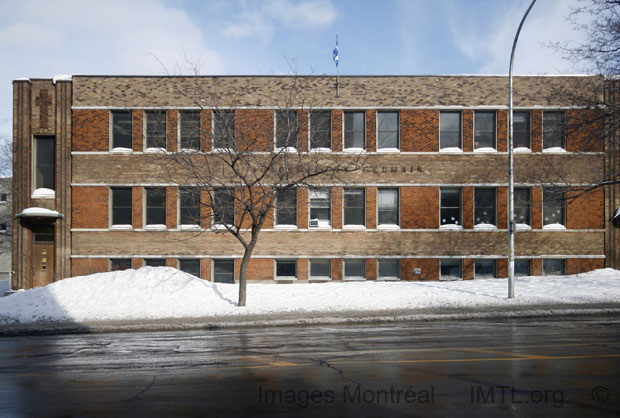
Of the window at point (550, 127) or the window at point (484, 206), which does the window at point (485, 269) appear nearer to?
the window at point (484, 206)

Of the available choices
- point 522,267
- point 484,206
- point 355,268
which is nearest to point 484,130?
point 484,206

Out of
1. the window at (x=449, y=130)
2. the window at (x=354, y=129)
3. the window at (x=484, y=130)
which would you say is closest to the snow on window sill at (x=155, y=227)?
the window at (x=354, y=129)

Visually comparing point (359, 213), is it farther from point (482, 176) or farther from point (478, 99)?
point (478, 99)

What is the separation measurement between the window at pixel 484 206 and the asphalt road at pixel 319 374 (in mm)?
11641

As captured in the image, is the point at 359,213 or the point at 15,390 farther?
the point at 359,213

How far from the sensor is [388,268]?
74.6ft

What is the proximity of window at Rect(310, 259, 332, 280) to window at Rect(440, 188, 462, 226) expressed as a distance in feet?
19.9

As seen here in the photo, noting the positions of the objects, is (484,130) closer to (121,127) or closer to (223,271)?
(223,271)

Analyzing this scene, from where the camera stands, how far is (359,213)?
2294 centimetres

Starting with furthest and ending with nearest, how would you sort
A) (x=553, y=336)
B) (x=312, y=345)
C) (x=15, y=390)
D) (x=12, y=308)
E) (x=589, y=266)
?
(x=589, y=266), (x=12, y=308), (x=553, y=336), (x=312, y=345), (x=15, y=390)

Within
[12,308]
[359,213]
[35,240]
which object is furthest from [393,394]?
[35,240]

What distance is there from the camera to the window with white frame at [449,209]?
2289 centimetres

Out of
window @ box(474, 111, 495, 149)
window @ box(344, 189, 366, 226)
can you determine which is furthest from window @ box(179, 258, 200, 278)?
window @ box(474, 111, 495, 149)

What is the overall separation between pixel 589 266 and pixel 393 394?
2060 cm
